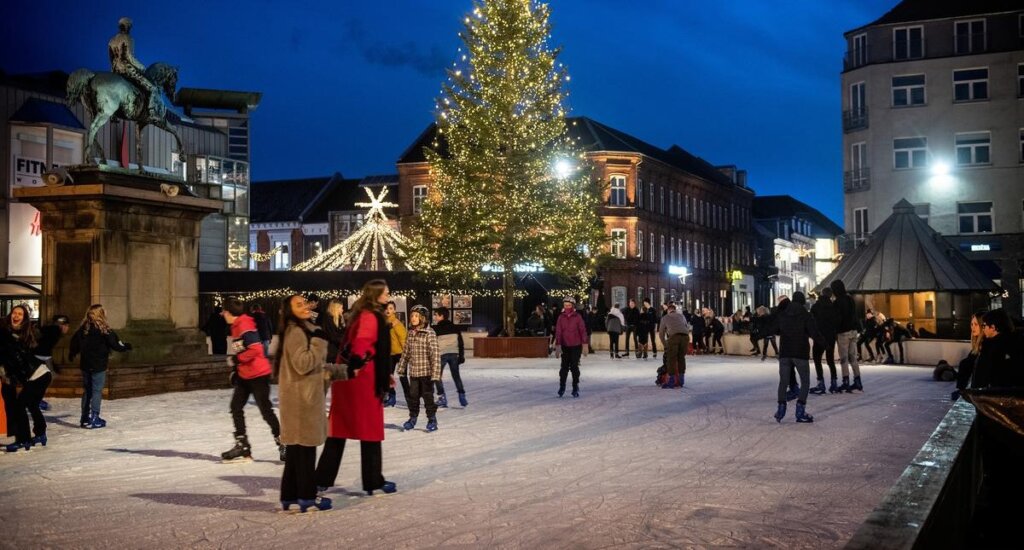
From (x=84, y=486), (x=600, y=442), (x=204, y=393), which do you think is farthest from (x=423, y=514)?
(x=204, y=393)

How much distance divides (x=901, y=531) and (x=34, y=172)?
3993cm

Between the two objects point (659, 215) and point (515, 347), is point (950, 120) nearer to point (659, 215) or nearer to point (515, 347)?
point (659, 215)

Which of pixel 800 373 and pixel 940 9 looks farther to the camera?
pixel 940 9

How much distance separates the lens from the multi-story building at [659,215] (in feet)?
217

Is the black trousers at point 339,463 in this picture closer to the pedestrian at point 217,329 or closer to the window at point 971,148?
the pedestrian at point 217,329

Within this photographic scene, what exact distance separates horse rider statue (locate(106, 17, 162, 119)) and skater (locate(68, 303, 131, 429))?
6.67m

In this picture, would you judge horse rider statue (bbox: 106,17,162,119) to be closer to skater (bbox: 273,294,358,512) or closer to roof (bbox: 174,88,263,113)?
skater (bbox: 273,294,358,512)

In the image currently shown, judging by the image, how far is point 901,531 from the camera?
318 centimetres

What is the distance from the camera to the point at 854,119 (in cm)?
5409

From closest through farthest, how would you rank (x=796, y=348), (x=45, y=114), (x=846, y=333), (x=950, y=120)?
(x=796, y=348) < (x=846, y=333) < (x=45, y=114) < (x=950, y=120)

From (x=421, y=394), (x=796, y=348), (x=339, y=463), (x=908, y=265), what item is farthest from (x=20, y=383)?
(x=908, y=265)

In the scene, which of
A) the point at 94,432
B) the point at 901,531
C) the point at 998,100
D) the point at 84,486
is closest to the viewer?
the point at 901,531

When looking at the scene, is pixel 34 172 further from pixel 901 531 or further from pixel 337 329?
pixel 901 531

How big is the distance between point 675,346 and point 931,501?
716 inches
